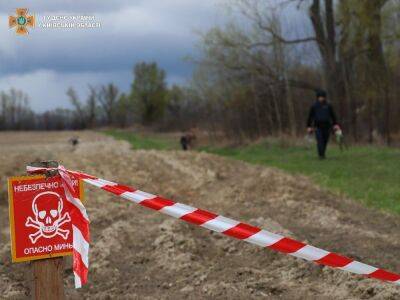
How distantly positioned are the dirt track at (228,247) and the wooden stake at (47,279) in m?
1.83

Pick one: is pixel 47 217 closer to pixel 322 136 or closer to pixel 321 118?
pixel 321 118

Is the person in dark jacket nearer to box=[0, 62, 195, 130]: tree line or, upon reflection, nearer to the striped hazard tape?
the striped hazard tape

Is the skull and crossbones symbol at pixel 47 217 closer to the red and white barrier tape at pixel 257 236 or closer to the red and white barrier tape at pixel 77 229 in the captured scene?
the red and white barrier tape at pixel 77 229

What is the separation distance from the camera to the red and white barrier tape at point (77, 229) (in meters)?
3.68

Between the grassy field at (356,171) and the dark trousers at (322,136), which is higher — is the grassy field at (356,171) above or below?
below

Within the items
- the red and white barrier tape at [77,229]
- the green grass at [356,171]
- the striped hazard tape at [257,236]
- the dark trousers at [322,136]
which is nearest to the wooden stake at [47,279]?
the red and white barrier tape at [77,229]

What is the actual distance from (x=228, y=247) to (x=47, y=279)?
374cm

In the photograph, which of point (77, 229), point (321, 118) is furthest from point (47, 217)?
point (321, 118)

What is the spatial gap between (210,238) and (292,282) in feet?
6.98

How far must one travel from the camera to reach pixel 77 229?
3732 mm

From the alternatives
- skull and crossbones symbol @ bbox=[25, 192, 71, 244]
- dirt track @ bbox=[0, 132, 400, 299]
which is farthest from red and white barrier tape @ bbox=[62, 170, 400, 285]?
dirt track @ bbox=[0, 132, 400, 299]

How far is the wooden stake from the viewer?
11.7 ft

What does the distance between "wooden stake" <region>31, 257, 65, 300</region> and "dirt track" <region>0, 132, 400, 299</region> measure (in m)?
1.83

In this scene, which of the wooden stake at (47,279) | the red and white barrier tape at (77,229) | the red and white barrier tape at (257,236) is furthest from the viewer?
the red and white barrier tape at (257,236)
